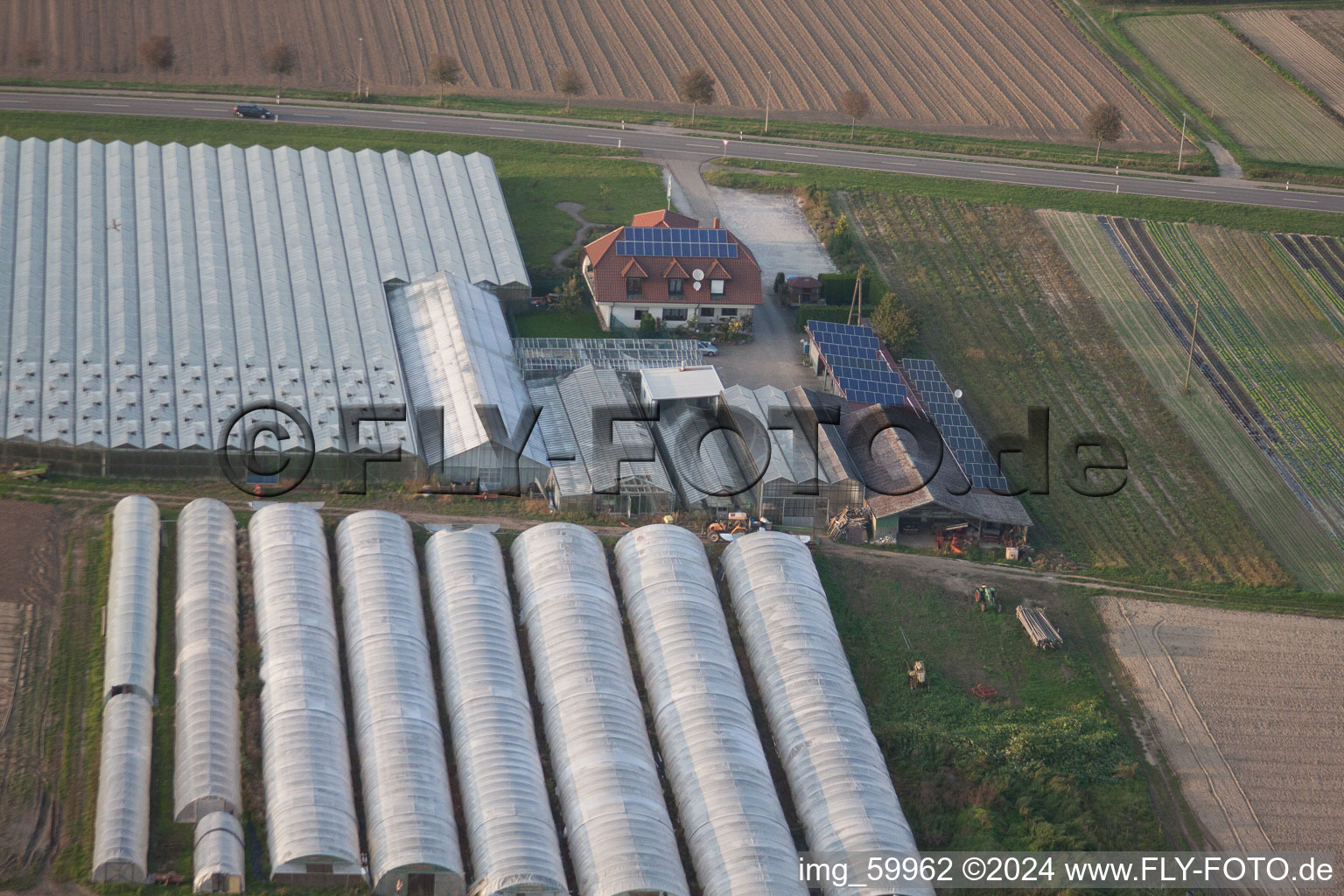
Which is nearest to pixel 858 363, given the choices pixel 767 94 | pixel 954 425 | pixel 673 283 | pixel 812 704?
pixel 954 425

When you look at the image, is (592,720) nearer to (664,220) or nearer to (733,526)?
(733,526)

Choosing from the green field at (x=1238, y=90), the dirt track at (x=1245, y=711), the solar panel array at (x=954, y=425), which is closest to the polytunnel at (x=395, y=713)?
the solar panel array at (x=954, y=425)

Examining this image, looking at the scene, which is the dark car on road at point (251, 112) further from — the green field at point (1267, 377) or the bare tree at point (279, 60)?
the green field at point (1267, 377)

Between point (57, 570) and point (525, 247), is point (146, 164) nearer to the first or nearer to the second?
point (525, 247)

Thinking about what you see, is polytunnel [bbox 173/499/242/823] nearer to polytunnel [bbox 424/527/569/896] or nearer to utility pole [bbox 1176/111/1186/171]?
polytunnel [bbox 424/527/569/896]

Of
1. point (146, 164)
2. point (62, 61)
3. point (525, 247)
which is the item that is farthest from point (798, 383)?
point (62, 61)

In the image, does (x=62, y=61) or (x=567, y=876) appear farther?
(x=62, y=61)

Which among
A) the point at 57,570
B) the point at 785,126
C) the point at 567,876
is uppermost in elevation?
the point at 785,126
